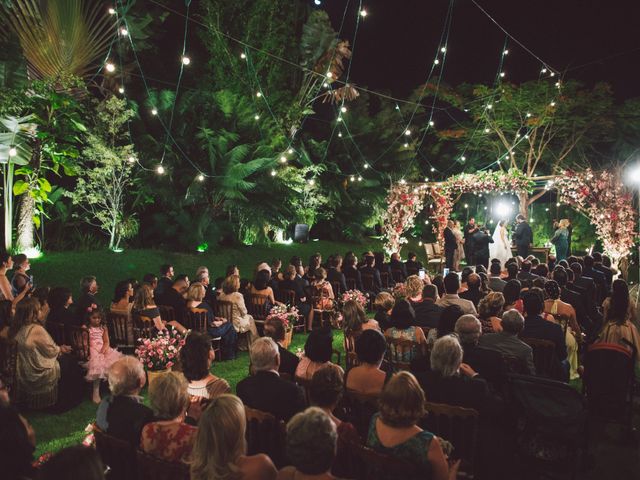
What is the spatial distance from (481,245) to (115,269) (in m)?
9.39

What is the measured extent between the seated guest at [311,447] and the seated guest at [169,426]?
0.74 metres

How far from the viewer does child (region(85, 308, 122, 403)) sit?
5523 mm

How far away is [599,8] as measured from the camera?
19.2m

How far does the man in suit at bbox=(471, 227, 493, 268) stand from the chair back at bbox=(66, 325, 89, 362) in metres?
10.6

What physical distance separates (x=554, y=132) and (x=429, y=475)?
22.7 m

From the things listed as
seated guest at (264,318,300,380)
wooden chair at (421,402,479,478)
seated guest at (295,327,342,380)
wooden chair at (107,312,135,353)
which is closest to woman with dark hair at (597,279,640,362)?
wooden chair at (421,402,479,478)

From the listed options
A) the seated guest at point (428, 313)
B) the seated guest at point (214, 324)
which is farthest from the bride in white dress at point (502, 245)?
the seated guest at point (214, 324)

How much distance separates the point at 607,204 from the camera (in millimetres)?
13516

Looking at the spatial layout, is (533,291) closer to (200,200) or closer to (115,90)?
(200,200)

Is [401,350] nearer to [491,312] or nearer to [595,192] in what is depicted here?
[491,312]

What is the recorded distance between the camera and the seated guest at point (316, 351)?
4.00m

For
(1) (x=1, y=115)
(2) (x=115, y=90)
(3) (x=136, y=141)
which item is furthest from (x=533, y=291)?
(2) (x=115, y=90)

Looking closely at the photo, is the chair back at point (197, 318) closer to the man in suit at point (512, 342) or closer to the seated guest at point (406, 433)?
the man in suit at point (512, 342)

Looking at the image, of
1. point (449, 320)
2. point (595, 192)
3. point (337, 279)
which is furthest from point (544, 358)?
point (595, 192)
